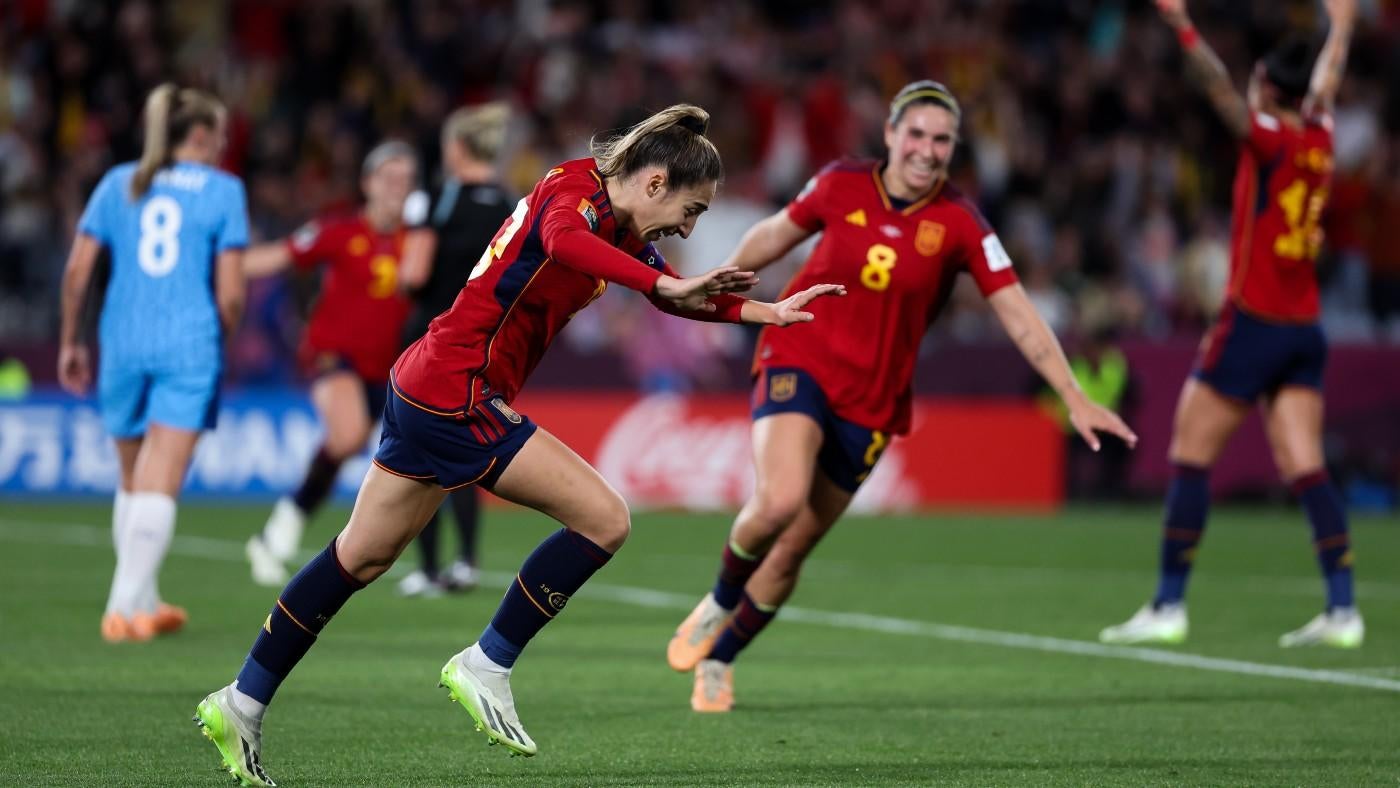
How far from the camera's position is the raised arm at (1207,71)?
330 inches

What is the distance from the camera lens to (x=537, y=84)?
72.0 ft

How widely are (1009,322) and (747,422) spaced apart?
36.6 feet

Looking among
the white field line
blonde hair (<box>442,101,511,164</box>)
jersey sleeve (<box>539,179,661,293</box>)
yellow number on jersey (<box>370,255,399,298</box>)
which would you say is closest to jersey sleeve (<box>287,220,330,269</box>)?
yellow number on jersey (<box>370,255,399,298</box>)

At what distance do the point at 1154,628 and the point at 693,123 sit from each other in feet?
16.2

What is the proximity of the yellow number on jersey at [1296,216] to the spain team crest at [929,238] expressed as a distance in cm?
295

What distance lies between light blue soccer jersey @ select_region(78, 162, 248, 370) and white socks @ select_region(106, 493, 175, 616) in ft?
2.04

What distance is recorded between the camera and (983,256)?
7.41m

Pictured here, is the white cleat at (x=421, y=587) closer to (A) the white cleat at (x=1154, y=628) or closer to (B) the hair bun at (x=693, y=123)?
(A) the white cleat at (x=1154, y=628)

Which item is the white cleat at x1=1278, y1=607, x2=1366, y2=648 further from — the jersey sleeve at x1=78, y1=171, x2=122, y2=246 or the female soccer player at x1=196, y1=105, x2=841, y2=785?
the jersey sleeve at x1=78, y1=171, x2=122, y2=246

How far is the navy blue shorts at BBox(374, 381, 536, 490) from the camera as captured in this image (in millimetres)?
5605

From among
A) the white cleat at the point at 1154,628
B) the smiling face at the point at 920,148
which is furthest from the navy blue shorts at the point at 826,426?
the white cleat at the point at 1154,628

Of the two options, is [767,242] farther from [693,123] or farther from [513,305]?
[513,305]

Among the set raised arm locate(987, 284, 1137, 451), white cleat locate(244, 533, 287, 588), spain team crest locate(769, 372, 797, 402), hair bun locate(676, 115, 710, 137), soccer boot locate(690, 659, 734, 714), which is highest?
hair bun locate(676, 115, 710, 137)

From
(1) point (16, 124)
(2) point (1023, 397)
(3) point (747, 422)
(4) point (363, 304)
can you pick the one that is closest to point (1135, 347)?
(2) point (1023, 397)
